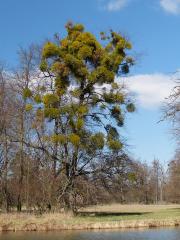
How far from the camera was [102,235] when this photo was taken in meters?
21.8

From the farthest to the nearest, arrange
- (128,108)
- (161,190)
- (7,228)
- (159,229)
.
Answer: (161,190)
(128,108)
(7,228)
(159,229)

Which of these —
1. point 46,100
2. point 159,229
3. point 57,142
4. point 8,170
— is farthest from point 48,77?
point 159,229

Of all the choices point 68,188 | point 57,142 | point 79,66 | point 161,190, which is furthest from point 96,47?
point 161,190

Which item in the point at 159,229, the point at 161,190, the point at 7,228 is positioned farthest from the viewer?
the point at 161,190

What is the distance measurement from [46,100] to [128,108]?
579cm

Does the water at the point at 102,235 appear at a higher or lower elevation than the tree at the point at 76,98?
lower

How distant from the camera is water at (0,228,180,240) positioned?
20625 millimetres

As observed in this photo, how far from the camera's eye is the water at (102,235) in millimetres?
20625

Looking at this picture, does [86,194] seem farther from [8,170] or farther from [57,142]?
[8,170]

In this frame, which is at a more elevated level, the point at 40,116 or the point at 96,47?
the point at 96,47

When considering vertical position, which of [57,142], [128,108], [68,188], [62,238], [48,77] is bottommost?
[62,238]

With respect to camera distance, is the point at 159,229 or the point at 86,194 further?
the point at 86,194

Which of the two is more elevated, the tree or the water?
the tree

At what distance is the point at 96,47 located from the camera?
103 ft
